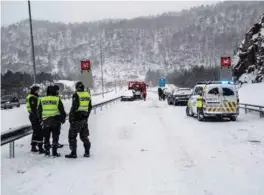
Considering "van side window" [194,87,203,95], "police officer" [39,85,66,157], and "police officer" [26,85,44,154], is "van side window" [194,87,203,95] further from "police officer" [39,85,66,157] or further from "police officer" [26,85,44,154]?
"police officer" [39,85,66,157]

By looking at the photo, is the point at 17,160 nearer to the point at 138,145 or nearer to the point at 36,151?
the point at 36,151

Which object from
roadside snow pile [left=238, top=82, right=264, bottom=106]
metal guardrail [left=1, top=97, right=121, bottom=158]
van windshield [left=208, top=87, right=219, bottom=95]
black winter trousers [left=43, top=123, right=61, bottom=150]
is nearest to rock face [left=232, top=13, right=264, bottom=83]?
roadside snow pile [left=238, top=82, right=264, bottom=106]

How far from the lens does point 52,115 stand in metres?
10.4

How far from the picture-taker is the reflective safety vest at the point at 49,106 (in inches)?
410

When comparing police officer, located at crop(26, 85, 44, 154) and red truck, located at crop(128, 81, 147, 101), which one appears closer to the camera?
police officer, located at crop(26, 85, 44, 154)

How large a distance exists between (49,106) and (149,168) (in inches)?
130

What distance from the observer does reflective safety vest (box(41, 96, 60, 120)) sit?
34.2 ft

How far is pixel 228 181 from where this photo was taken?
24.2 feet

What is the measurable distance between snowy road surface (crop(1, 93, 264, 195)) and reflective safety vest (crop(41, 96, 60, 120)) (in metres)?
1.13

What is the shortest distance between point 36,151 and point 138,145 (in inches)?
117

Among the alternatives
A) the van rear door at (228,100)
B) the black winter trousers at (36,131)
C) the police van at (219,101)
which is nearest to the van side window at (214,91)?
the police van at (219,101)

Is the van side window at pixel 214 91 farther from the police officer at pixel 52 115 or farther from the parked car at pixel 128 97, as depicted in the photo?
the parked car at pixel 128 97

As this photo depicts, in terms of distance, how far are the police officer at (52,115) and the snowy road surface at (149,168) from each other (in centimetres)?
52

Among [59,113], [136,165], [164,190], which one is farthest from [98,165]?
[164,190]
